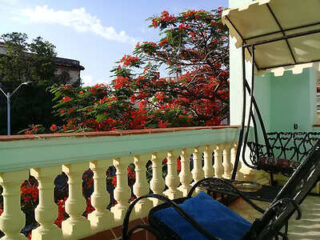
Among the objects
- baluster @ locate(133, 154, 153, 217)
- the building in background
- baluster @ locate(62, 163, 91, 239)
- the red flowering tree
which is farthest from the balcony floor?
the building in background

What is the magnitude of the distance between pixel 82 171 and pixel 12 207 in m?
0.46

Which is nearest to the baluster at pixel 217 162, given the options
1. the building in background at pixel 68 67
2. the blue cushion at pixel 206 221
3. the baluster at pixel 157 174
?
the baluster at pixel 157 174

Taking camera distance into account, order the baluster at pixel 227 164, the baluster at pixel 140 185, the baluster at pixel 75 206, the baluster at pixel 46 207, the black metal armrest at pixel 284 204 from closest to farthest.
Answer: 1. the black metal armrest at pixel 284 204
2. the baluster at pixel 46 207
3. the baluster at pixel 75 206
4. the baluster at pixel 140 185
5. the baluster at pixel 227 164

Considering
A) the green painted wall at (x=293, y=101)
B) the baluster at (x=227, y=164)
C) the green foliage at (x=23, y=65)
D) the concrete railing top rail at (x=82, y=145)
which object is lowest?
the baluster at (x=227, y=164)

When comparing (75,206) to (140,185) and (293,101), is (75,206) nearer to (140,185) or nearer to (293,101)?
(140,185)

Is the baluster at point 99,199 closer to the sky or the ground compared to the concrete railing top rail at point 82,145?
closer to the ground

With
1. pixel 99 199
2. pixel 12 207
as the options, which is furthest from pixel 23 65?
pixel 12 207

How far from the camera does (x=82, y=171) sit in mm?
1922

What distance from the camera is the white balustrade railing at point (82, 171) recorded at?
5.19 ft

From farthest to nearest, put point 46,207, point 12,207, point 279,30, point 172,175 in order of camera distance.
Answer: point 279,30, point 172,175, point 46,207, point 12,207

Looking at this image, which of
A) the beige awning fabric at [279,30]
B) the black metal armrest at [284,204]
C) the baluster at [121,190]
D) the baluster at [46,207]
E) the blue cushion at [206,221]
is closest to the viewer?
the black metal armrest at [284,204]

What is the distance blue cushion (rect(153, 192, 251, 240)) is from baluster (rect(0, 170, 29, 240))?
78 cm

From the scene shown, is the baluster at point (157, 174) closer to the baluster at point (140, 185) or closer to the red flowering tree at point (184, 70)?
the baluster at point (140, 185)

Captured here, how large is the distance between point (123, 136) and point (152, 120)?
320 cm
